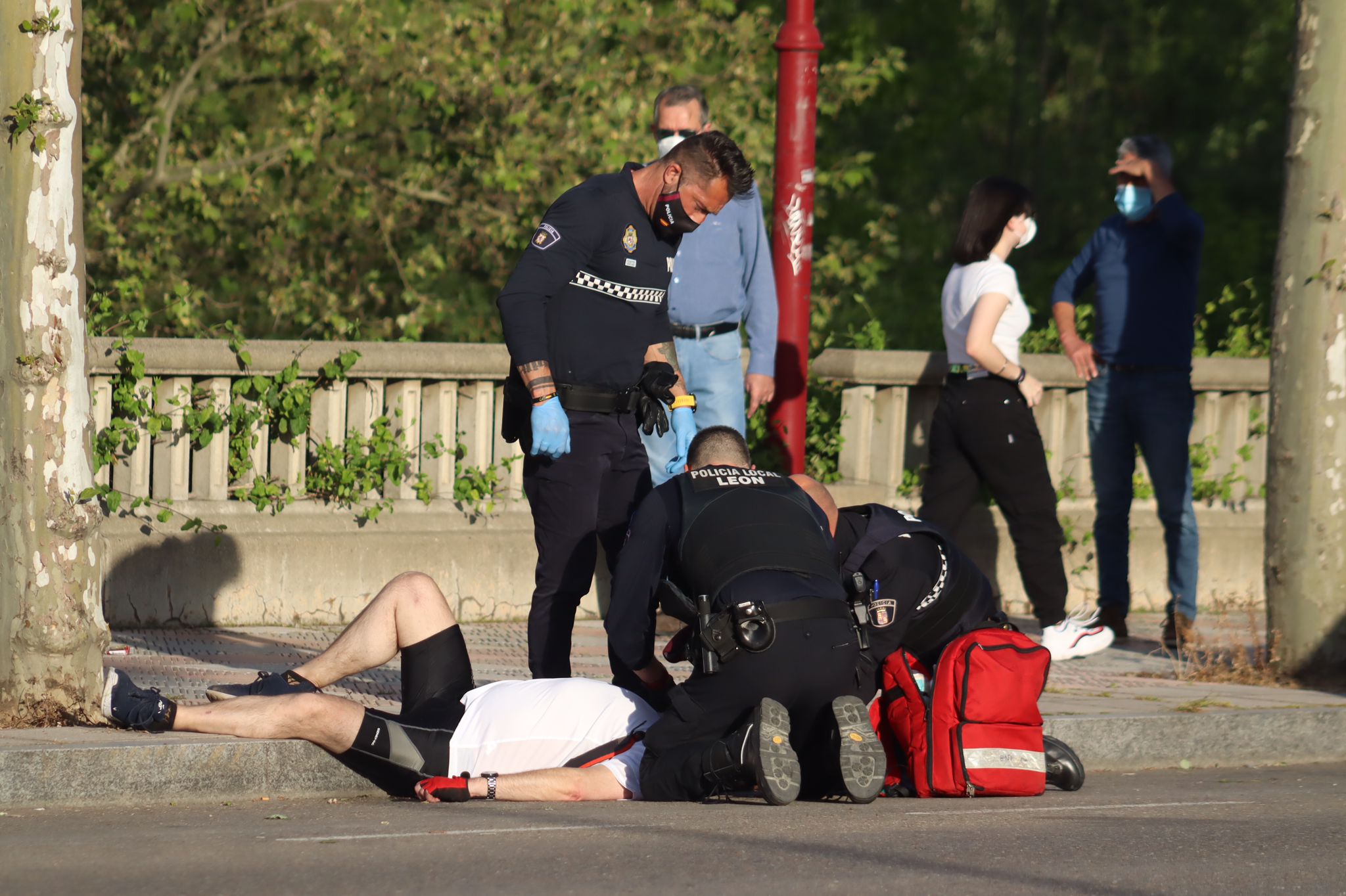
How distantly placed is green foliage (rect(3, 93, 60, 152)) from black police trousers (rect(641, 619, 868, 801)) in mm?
2649

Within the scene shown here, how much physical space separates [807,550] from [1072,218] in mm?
24049

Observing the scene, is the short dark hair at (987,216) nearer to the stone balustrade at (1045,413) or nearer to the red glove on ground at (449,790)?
the stone balustrade at (1045,413)

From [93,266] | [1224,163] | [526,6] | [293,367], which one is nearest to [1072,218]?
[1224,163]

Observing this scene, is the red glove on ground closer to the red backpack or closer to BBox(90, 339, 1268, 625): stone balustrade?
the red backpack

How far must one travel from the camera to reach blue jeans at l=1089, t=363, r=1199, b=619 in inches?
329

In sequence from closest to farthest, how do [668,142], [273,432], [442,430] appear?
[668,142] < [273,432] < [442,430]

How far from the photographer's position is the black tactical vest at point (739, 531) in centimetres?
558

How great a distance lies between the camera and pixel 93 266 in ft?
43.3

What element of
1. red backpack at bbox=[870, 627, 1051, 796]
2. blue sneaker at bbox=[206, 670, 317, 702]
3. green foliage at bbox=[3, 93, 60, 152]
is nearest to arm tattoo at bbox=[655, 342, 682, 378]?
red backpack at bbox=[870, 627, 1051, 796]

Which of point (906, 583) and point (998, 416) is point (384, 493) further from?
point (906, 583)

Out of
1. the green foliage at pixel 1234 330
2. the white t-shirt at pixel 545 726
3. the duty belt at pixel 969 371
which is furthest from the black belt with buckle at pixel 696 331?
the green foliage at pixel 1234 330

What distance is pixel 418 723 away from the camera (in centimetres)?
579

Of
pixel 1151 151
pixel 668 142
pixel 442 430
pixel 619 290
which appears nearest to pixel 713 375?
pixel 668 142

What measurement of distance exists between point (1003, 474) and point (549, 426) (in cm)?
280
